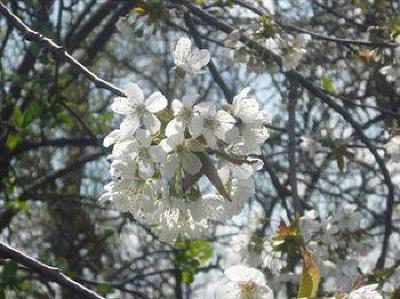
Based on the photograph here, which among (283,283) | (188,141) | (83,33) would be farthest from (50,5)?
(188,141)

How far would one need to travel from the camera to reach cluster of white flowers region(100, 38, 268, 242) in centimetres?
179

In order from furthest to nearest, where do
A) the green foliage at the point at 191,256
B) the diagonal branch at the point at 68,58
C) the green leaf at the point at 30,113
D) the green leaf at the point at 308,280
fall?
the green foliage at the point at 191,256 < the green leaf at the point at 30,113 < the diagonal branch at the point at 68,58 < the green leaf at the point at 308,280

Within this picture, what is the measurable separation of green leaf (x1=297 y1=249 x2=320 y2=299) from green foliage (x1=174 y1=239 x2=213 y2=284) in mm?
3329

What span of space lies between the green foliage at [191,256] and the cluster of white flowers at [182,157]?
116 inches

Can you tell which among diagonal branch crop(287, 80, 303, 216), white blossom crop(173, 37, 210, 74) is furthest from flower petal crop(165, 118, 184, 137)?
diagonal branch crop(287, 80, 303, 216)

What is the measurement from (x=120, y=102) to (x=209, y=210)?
37 centimetres

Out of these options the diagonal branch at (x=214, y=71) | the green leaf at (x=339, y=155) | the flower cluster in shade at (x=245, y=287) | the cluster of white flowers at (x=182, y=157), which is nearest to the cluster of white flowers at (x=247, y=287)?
the flower cluster in shade at (x=245, y=287)

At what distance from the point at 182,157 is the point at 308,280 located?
1.34 feet

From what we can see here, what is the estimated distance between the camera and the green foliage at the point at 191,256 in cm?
495

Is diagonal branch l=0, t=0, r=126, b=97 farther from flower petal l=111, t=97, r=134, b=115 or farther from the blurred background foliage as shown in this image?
the blurred background foliage

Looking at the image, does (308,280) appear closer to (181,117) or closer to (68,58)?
(181,117)

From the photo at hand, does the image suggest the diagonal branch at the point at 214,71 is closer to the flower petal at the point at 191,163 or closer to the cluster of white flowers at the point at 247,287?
the cluster of white flowers at the point at 247,287

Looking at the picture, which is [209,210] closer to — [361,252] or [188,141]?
[188,141]

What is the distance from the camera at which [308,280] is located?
64.3 inches
